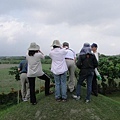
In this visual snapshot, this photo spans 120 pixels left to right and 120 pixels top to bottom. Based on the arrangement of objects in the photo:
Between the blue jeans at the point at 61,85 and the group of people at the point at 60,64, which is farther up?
the group of people at the point at 60,64

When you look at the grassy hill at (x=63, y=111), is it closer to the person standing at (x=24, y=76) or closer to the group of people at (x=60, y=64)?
the group of people at (x=60, y=64)

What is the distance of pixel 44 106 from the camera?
24.1 ft

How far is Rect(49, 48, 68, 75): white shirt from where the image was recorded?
7004 mm

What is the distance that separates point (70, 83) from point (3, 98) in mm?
6641

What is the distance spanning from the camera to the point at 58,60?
704 centimetres

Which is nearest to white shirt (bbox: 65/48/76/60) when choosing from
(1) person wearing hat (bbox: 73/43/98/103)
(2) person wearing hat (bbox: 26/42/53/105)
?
(1) person wearing hat (bbox: 73/43/98/103)

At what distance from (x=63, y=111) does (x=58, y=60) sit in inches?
55.7

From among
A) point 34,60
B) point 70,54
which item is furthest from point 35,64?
point 70,54

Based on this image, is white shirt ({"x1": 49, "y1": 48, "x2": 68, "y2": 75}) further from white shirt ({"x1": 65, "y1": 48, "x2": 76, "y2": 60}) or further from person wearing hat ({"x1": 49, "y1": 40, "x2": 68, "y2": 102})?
white shirt ({"x1": 65, "y1": 48, "x2": 76, "y2": 60})

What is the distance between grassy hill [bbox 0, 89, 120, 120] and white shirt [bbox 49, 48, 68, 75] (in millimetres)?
994

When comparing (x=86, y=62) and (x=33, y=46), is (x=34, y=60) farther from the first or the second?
(x=86, y=62)

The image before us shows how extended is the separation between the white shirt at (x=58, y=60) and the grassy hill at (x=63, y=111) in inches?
39.1

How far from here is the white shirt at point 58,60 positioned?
7.00 meters

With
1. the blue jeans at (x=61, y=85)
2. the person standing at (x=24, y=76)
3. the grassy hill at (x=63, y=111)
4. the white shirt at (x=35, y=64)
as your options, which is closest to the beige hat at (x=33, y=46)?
the white shirt at (x=35, y=64)
